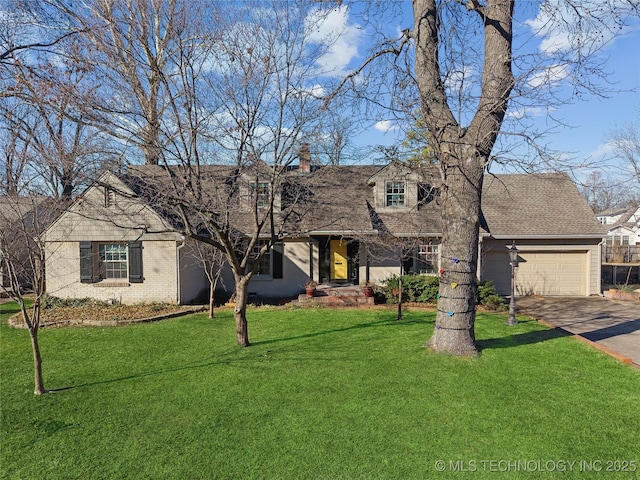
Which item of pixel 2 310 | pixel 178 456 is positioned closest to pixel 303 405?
pixel 178 456

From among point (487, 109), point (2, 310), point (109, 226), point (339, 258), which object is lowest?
point (2, 310)

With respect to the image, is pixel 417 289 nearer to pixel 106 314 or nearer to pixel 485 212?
pixel 485 212

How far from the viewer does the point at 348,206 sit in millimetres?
15312

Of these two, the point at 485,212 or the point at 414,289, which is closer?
the point at 414,289

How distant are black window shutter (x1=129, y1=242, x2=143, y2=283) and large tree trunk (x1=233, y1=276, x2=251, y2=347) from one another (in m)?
6.90

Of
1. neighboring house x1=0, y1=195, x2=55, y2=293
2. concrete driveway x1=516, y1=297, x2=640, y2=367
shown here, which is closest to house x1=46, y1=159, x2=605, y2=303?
concrete driveway x1=516, y1=297, x2=640, y2=367

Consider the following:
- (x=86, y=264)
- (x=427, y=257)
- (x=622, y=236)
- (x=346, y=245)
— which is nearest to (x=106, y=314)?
(x=86, y=264)

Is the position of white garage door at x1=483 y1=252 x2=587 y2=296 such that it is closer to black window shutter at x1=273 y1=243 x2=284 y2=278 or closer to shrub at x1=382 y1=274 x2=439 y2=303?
shrub at x1=382 y1=274 x2=439 y2=303

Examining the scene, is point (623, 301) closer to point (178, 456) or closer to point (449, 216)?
point (449, 216)

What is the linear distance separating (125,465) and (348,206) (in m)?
12.3

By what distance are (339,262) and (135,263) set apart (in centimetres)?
753

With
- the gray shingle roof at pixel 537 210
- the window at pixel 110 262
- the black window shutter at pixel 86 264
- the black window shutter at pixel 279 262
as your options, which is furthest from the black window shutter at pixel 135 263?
the gray shingle roof at pixel 537 210

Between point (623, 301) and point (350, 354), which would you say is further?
point (623, 301)

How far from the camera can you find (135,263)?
13227mm
